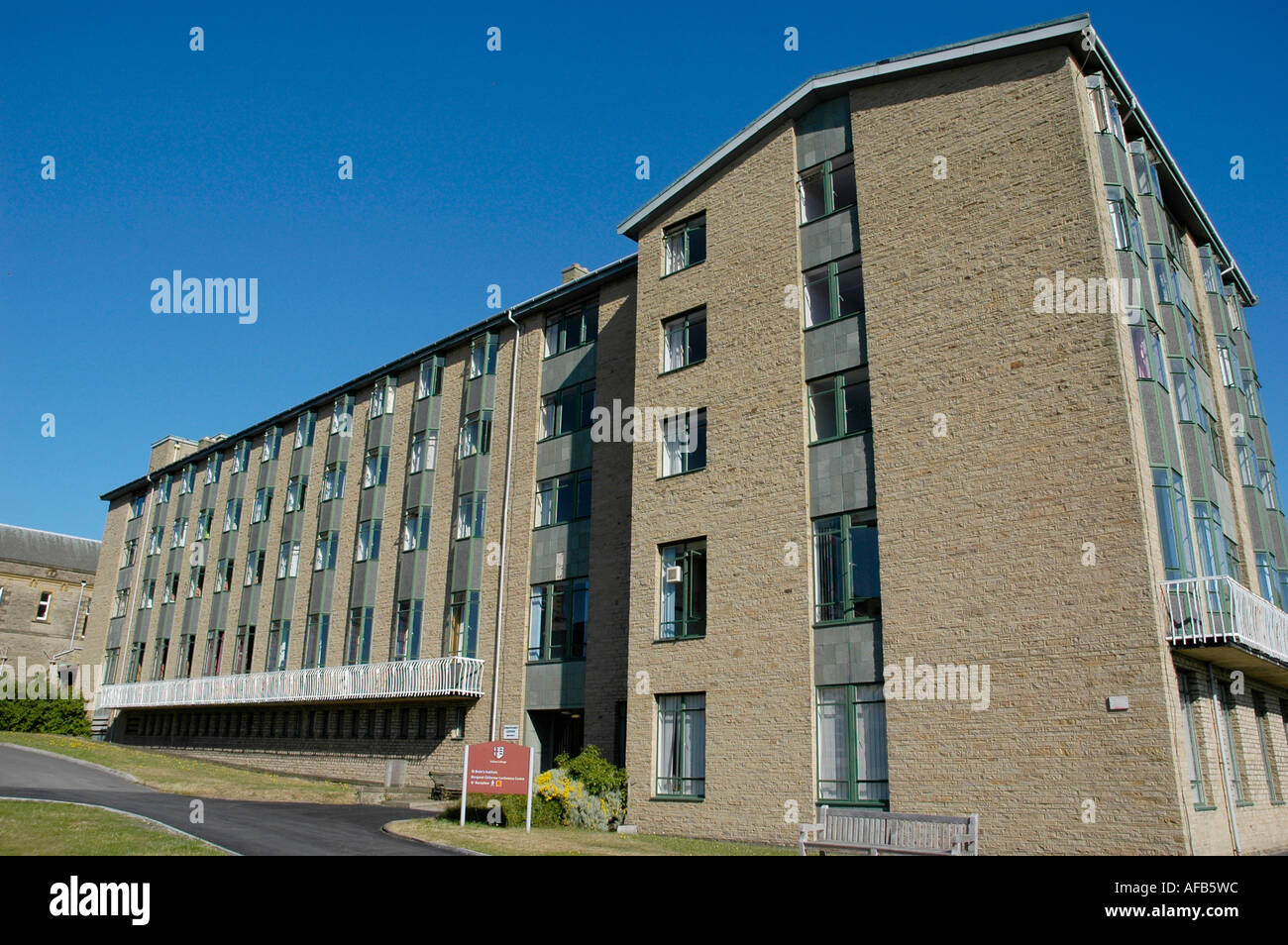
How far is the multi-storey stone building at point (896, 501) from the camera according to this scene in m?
16.4

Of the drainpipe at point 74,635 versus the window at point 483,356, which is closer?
the window at point 483,356

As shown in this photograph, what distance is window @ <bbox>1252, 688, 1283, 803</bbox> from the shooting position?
20.0m

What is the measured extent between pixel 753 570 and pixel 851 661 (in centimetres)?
310

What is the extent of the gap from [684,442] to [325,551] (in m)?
19.0

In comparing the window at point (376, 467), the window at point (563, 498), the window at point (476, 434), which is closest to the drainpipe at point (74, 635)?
the window at point (376, 467)

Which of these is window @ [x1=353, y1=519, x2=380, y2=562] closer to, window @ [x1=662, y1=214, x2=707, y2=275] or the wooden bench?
window @ [x1=662, y1=214, x2=707, y2=275]

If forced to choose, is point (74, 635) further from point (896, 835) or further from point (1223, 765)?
point (1223, 765)

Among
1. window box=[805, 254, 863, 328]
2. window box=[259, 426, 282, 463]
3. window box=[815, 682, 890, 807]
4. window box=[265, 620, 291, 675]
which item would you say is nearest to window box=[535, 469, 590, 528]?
window box=[805, 254, 863, 328]

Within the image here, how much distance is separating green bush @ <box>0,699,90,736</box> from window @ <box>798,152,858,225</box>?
43.8 m

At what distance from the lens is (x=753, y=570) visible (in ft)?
69.7

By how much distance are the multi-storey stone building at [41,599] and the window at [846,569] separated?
53.9 meters

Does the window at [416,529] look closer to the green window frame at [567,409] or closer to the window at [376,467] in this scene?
the window at [376,467]

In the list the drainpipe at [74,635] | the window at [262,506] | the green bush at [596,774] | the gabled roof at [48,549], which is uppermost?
the gabled roof at [48,549]

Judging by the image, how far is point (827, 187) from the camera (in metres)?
22.9
